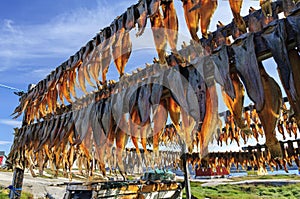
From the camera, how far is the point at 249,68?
458 millimetres

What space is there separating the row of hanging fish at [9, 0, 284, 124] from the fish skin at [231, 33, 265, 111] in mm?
52

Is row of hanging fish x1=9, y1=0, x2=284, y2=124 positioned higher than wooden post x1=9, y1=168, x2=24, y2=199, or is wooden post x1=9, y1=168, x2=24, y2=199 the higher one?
row of hanging fish x1=9, y1=0, x2=284, y2=124

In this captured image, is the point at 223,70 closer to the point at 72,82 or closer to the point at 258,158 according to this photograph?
the point at 72,82

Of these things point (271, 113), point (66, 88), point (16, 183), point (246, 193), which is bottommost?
point (246, 193)

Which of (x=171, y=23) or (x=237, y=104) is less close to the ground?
(x=171, y=23)

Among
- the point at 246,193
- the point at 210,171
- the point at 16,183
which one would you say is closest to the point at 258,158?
the point at 16,183

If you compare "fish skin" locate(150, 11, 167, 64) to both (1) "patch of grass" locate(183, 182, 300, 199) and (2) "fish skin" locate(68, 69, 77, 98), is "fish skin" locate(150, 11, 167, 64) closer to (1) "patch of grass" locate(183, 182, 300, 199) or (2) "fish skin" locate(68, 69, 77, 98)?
(2) "fish skin" locate(68, 69, 77, 98)

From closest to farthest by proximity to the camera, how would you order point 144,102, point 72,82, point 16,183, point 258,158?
point 144,102 → point 72,82 → point 16,183 → point 258,158

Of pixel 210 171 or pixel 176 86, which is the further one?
pixel 210 171

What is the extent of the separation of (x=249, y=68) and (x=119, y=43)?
1.42 ft

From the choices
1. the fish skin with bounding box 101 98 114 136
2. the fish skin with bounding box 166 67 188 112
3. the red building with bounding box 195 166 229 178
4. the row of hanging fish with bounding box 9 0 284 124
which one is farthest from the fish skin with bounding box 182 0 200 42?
the red building with bounding box 195 166 229 178

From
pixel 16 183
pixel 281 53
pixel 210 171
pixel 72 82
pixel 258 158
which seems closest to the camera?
pixel 281 53

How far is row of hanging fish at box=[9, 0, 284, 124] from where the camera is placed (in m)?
0.54

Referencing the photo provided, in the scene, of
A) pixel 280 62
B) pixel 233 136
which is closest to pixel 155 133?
pixel 280 62
